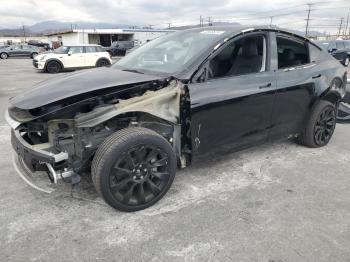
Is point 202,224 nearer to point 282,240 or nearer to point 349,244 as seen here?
point 282,240

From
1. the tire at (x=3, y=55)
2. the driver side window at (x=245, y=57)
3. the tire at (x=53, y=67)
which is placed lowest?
the tire at (x=3, y=55)

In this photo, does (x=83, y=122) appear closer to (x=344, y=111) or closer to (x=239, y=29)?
(x=239, y=29)

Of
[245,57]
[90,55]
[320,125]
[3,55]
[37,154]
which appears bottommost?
[3,55]

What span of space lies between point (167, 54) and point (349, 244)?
259cm

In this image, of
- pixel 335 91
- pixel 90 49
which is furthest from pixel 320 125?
pixel 90 49

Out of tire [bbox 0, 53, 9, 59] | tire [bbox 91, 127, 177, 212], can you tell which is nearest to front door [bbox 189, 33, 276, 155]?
tire [bbox 91, 127, 177, 212]

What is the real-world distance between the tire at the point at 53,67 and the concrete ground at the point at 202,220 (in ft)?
48.6

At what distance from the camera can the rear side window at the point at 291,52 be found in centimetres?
408

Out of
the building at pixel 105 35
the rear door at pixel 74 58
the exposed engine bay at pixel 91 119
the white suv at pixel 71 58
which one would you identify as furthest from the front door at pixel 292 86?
the building at pixel 105 35

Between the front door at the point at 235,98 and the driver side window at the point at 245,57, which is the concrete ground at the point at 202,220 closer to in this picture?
the front door at the point at 235,98

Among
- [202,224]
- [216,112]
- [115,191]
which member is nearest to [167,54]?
[216,112]

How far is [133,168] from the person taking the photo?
10.00ft

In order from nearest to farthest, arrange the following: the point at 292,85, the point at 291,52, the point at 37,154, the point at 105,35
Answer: the point at 37,154 → the point at 292,85 → the point at 291,52 → the point at 105,35

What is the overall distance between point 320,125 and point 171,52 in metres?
2.43
